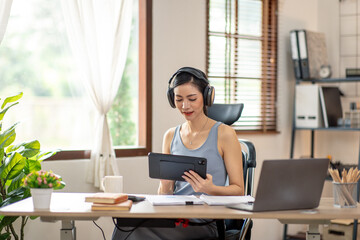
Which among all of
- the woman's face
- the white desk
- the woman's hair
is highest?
A: the woman's hair

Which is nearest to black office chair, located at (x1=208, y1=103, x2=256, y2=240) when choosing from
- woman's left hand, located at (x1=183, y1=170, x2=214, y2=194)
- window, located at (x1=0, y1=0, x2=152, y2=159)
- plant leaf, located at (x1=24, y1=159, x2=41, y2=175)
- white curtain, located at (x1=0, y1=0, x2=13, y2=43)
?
woman's left hand, located at (x1=183, y1=170, x2=214, y2=194)

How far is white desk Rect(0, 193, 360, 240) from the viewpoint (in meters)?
2.03

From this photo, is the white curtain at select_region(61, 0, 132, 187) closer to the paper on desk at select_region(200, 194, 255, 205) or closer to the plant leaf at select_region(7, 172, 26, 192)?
the plant leaf at select_region(7, 172, 26, 192)

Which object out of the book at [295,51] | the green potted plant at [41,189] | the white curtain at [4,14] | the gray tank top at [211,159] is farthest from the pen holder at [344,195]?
the book at [295,51]

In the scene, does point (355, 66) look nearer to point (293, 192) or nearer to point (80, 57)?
point (80, 57)

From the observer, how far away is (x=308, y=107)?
15.8 ft

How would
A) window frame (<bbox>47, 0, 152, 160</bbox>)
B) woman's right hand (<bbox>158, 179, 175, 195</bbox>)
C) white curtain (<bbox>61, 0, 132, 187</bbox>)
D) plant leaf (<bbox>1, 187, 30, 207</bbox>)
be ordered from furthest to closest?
window frame (<bbox>47, 0, 152, 160</bbox>)
white curtain (<bbox>61, 0, 132, 187</bbox>)
plant leaf (<bbox>1, 187, 30, 207</bbox>)
woman's right hand (<bbox>158, 179, 175, 195</bbox>)

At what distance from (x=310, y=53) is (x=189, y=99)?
7.92 feet

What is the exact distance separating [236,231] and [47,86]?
1.77 meters

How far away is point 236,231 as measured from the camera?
2637 millimetres

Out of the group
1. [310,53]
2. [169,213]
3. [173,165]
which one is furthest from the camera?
[310,53]

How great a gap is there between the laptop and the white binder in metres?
2.68

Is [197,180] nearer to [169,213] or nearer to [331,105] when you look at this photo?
[169,213]

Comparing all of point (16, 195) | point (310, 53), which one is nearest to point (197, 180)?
point (16, 195)
